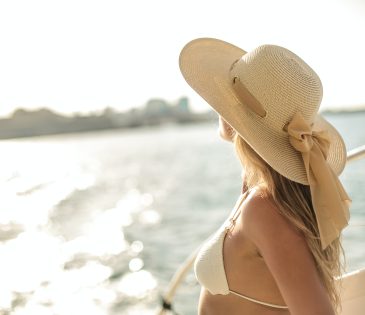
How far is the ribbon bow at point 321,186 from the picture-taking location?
4.25ft

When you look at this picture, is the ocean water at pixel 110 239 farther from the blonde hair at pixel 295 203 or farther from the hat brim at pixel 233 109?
the blonde hair at pixel 295 203

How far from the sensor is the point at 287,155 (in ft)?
4.49

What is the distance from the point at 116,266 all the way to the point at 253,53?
782 centimetres

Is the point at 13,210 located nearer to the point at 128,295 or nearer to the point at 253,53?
the point at 128,295

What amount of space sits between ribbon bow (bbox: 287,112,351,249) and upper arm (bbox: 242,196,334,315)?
70mm

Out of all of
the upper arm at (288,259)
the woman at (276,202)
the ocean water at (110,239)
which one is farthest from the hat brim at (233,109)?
the ocean water at (110,239)

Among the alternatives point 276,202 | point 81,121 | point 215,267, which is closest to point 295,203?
point 276,202

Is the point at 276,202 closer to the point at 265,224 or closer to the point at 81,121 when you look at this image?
the point at 265,224

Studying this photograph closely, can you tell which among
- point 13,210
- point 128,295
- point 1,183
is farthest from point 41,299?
point 1,183

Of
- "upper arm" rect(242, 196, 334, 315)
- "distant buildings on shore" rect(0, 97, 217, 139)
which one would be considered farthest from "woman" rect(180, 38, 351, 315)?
"distant buildings on shore" rect(0, 97, 217, 139)

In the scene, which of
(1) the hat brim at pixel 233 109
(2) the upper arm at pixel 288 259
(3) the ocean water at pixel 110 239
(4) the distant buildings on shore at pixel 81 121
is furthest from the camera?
(4) the distant buildings on shore at pixel 81 121

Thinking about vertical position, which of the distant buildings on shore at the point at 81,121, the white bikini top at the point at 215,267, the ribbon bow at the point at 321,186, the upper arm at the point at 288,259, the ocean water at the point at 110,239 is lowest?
the distant buildings on shore at the point at 81,121

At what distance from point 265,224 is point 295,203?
0.10m

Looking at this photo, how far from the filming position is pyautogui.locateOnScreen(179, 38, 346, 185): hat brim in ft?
4.43
